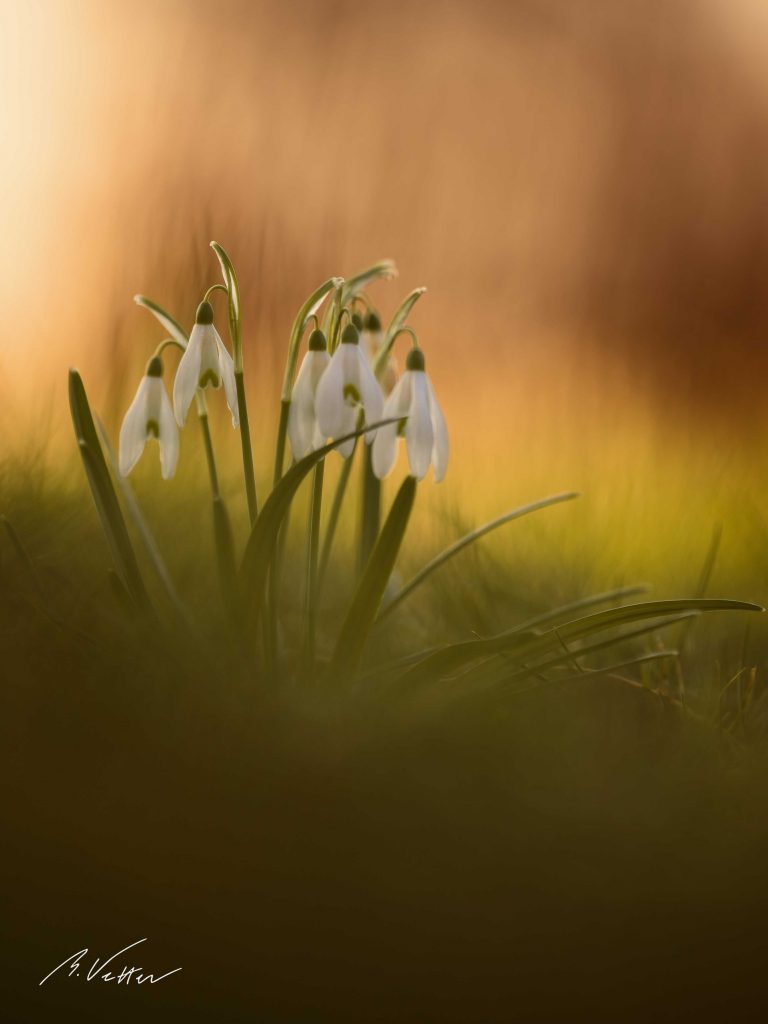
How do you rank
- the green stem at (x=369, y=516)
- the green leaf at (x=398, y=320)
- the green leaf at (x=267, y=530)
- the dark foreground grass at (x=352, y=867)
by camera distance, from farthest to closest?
the green stem at (x=369, y=516) → the green leaf at (x=398, y=320) → the green leaf at (x=267, y=530) → the dark foreground grass at (x=352, y=867)

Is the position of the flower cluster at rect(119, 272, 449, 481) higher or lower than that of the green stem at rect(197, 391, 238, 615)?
higher

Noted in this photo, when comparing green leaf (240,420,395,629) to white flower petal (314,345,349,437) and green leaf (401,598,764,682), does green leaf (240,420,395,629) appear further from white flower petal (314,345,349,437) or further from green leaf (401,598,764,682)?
green leaf (401,598,764,682)

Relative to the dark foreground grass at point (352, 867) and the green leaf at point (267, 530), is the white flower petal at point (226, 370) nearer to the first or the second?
the green leaf at point (267, 530)

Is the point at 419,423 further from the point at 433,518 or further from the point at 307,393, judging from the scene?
the point at 433,518

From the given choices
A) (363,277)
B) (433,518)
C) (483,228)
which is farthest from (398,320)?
(483,228)

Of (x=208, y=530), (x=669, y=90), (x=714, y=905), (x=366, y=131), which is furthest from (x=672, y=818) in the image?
(x=669, y=90)
